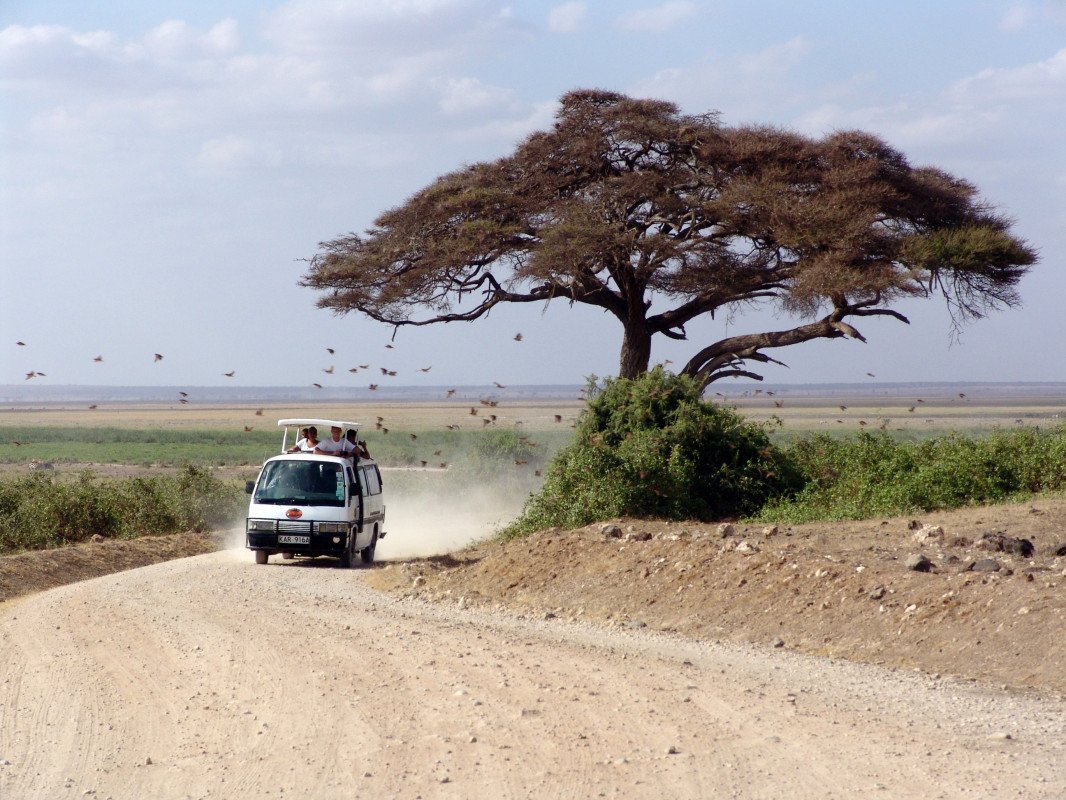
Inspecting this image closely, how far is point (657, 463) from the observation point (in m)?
15.9

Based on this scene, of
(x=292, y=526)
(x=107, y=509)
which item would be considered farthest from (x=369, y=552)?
(x=107, y=509)

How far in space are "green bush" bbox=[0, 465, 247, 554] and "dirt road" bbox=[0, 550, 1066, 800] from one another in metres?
9.99

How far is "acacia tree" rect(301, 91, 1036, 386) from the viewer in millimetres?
20969

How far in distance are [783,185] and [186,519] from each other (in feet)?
46.5

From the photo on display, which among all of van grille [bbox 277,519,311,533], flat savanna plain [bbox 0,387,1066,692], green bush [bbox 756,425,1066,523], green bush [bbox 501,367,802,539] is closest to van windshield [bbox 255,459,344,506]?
van grille [bbox 277,519,311,533]

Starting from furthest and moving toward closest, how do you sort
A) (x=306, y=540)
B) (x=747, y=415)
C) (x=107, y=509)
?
(x=747, y=415)
(x=107, y=509)
(x=306, y=540)

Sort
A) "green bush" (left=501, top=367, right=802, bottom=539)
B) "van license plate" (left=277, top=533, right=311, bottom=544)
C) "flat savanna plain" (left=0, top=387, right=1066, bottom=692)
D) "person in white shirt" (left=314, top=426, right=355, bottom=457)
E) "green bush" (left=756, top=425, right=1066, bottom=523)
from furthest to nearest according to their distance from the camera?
1. "person in white shirt" (left=314, top=426, right=355, bottom=457)
2. "green bush" (left=501, top=367, right=802, bottom=539)
3. "van license plate" (left=277, top=533, right=311, bottom=544)
4. "green bush" (left=756, top=425, right=1066, bottom=523)
5. "flat savanna plain" (left=0, top=387, right=1066, bottom=692)

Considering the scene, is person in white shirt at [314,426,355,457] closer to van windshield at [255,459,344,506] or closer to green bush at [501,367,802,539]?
van windshield at [255,459,344,506]

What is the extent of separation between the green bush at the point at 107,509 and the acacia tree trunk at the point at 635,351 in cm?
910

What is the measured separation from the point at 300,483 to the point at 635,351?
32.3 feet

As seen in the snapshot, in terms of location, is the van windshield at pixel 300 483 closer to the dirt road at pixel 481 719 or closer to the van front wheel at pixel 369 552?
the van front wheel at pixel 369 552

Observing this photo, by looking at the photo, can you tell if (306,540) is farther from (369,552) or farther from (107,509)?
(107,509)

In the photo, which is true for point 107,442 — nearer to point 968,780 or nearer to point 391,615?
point 391,615

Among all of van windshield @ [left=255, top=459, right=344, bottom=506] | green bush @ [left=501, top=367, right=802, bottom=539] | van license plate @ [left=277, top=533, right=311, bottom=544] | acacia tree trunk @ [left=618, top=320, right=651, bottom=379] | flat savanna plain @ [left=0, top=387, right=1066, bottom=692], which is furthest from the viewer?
acacia tree trunk @ [left=618, top=320, right=651, bottom=379]
